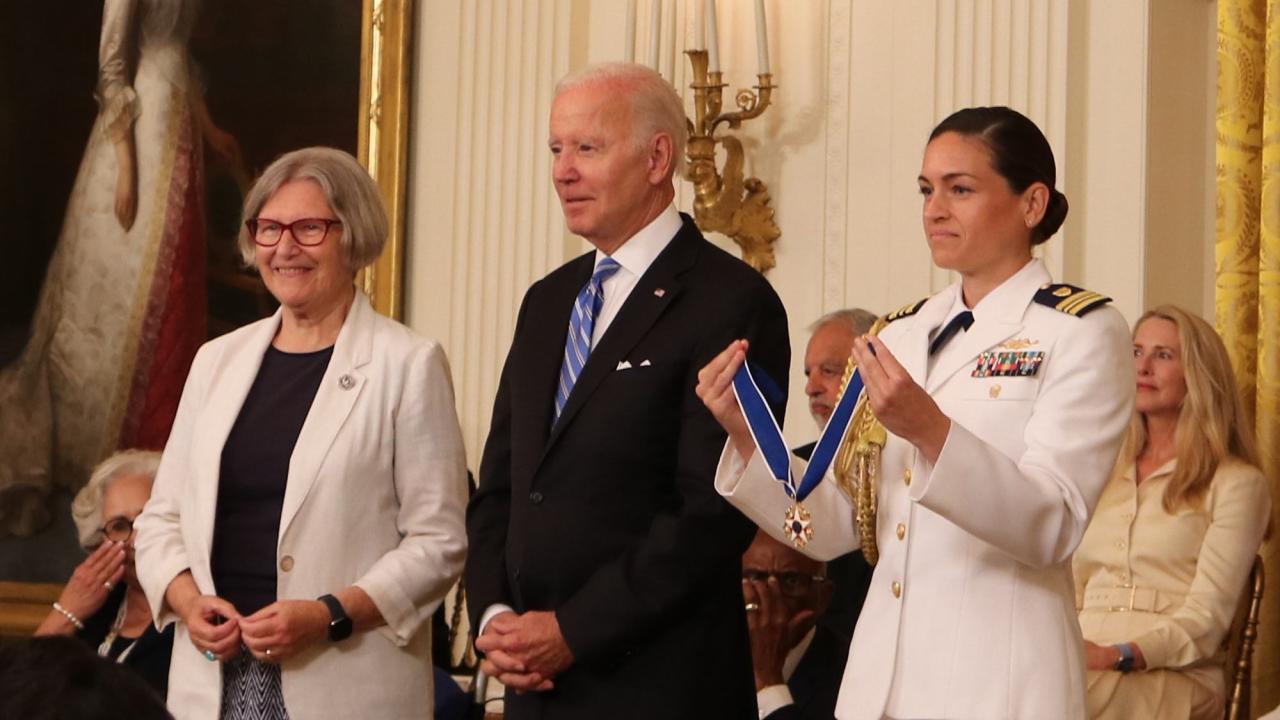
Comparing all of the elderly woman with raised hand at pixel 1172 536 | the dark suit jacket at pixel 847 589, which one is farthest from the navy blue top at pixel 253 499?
the elderly woman with raised hand at pixel 1172 536

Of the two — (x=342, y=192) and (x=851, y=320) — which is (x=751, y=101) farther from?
(x=342, y=192)

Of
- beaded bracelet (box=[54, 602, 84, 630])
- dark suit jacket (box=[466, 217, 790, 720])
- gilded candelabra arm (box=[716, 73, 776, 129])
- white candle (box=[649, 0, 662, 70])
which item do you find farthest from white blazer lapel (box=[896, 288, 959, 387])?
white candle (box=[649, 0, 662, 70])

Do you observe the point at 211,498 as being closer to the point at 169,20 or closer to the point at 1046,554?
the point at 1046,554

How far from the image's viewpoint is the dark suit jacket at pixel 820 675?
14.3ft

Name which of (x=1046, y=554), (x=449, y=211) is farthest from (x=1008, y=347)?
(x=449, y=211)

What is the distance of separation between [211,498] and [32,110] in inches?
177

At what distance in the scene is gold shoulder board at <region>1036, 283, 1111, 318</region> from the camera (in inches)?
115

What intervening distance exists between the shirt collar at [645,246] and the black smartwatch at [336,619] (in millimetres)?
853

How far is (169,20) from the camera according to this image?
7.45 metres

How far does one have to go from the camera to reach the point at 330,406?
11.8 ft

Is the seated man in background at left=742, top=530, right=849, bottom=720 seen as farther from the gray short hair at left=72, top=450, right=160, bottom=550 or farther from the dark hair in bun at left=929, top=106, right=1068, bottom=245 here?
the gray short hair at left=72, top=450, right=160, bottom=550

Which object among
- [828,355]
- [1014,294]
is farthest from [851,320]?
[1014,294]

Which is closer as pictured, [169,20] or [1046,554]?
[1046,554]

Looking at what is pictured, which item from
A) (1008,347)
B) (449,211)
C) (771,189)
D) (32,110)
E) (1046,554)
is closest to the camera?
(1046,554)
